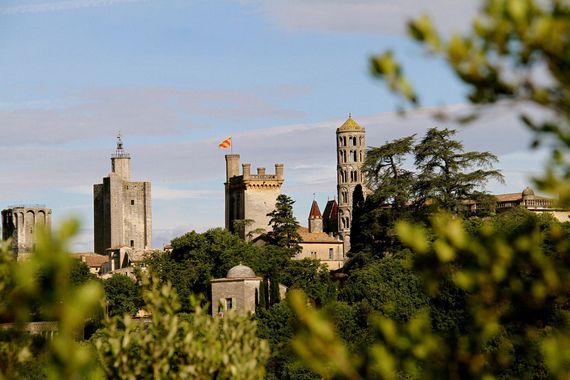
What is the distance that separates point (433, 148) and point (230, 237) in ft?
66.6

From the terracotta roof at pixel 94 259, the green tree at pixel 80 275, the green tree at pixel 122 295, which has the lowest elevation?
the green tree at pixel 122 295

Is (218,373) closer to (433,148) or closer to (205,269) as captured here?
(433,148)

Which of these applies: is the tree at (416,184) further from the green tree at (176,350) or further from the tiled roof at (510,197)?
the green tree at (176,350)

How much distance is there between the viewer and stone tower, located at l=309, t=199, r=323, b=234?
122 metres

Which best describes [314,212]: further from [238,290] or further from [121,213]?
[238,290]

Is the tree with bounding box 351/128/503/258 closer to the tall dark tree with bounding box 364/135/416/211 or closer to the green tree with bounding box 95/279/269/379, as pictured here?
the tall dark tree with bounding box 364/135/416/211

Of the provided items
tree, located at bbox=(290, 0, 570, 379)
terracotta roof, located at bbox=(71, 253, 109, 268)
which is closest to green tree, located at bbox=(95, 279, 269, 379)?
tree, located at bbox=(290, 0, 570, 379)

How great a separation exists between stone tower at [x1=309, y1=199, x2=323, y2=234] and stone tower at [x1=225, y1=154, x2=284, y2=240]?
3846 mm

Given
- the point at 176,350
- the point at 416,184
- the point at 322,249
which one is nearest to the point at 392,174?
the point at 416,184

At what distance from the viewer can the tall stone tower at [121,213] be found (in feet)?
447

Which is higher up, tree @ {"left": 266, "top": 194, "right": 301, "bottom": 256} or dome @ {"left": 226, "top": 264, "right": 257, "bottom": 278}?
tree @ {"left": 266, "top": 194, "right": 301, "bottom": 256}

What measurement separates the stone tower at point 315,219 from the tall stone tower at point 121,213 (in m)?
18.8

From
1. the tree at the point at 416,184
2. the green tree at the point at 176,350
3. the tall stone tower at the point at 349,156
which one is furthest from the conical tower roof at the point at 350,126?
the green tree at the point at 176,350

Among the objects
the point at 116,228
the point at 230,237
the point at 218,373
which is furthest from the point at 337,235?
the point at 218,373
